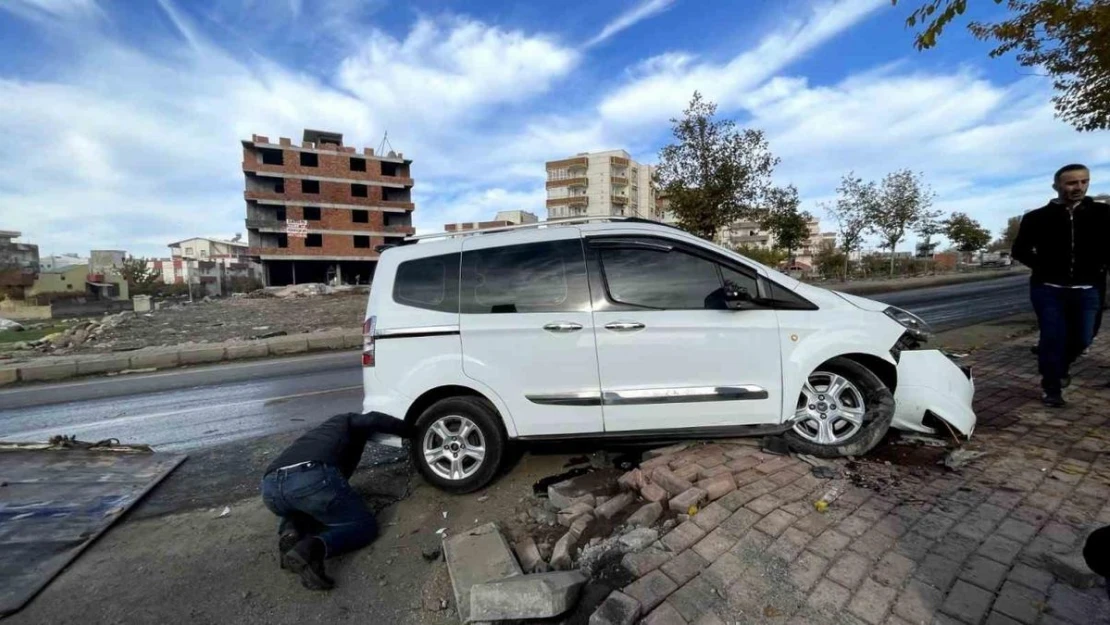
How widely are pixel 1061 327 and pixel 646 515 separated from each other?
4177 millimetres

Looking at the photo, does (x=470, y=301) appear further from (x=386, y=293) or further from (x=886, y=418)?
(x=886, y=418)

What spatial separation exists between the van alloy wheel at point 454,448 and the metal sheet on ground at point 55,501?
7.08ft

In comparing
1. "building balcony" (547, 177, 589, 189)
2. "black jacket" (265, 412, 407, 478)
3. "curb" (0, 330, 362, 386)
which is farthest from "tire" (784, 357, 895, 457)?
"building balcony" (547, 177, 589, 189)

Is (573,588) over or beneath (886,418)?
beneath

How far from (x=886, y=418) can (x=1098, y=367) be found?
4.13m

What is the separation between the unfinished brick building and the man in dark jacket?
1885 inches

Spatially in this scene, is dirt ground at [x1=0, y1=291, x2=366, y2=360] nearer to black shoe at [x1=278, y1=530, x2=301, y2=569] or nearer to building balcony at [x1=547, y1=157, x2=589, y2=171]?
black shoe at [x1=278, y1=530, x2=301, y2=569]

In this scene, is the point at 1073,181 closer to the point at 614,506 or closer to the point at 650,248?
the point at 650,248

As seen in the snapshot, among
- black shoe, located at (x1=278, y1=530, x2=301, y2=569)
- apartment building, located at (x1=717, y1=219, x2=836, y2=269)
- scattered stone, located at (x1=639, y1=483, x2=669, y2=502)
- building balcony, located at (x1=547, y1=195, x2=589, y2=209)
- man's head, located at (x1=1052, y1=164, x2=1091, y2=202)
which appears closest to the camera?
black shoe, located at (x1=278, y1=530, x2=301, y2=569)

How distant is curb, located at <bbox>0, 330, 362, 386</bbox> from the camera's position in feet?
33.1

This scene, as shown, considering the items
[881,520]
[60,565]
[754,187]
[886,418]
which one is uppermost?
[754,187]

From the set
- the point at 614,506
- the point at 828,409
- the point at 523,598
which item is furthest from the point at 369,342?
the point at 828,409

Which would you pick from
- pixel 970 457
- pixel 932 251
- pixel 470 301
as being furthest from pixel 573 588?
pixel 932 251

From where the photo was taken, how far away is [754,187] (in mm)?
17469
